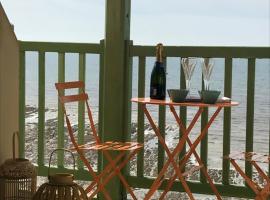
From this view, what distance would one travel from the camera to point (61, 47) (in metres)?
4.81

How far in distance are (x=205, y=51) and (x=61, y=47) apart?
121 centimetres

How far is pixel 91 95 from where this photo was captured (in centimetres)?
510

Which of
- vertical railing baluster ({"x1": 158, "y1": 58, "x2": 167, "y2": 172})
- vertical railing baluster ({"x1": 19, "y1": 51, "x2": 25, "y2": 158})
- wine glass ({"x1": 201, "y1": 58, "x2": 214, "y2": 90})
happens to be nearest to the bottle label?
wine glass ({"x1": 201, "y1": 58, "x2": 214, "y2": 90})

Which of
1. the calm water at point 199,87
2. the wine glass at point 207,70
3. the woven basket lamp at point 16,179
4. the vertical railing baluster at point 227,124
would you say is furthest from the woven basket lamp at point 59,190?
the vertical railing baluster at point 227,124

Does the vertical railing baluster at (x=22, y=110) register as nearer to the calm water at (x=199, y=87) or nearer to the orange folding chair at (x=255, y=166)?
the calm water at (x=199, y=87)

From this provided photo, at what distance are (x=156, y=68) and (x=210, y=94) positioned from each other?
21.0 inches

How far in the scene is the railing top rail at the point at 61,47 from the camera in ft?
15.5

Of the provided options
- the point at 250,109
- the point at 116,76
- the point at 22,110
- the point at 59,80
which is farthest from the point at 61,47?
the point at 250,109

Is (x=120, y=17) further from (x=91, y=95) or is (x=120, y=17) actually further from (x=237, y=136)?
(x=237, y=136)

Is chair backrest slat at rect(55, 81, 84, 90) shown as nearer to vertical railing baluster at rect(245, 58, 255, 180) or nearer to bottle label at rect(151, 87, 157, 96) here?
bottle label at rect(151, 87, 157, 96)

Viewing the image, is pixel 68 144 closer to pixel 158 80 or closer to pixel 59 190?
pixel 158 80

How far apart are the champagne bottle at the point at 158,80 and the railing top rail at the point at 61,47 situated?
80cm

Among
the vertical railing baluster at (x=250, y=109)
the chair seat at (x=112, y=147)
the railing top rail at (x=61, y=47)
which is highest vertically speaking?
the railing top rail at (x=61, y=47)

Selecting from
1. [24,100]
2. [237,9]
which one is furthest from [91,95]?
[237,9]
